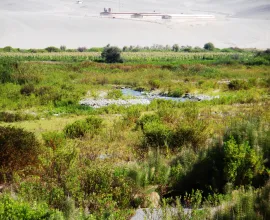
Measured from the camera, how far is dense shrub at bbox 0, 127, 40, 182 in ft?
20.3

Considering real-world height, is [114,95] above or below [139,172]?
below

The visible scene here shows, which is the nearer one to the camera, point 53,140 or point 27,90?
point 53,140

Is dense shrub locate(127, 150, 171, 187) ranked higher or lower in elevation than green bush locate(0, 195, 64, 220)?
lower

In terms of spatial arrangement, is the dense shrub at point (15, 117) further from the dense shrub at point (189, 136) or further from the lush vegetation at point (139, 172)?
the dense shrub at point (189, 136)

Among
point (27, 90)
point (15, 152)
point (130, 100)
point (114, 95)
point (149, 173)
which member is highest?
point (27, 90)

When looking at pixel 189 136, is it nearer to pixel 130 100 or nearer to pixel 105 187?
pixel 105 187

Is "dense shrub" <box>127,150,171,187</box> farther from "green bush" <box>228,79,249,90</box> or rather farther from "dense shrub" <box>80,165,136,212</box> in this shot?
"green bush" <box>228,79,249,90</box>

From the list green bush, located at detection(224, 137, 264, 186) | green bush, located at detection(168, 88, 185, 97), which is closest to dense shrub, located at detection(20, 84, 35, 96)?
green bush, located at detection(168, 88, 185, 97)

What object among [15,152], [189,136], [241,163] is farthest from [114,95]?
[241,163]

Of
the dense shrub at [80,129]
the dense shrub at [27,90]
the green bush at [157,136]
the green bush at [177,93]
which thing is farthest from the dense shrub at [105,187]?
the green bush at [177,93]

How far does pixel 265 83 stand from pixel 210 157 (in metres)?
22.8

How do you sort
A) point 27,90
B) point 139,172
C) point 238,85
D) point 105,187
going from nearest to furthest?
point 105,187, point 139,172, point 27,90, point 238,85

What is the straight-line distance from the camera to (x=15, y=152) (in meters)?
6.45

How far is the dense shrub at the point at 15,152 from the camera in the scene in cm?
620
